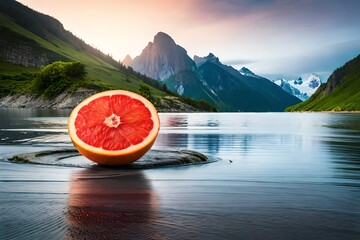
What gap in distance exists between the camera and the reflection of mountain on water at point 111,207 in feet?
20.1

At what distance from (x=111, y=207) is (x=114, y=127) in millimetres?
5936

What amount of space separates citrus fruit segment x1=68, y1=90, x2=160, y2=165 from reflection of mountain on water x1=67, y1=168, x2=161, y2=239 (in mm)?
1489

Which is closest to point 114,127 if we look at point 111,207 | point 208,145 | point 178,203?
point 178,203

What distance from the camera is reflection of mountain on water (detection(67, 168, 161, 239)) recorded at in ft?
20.1

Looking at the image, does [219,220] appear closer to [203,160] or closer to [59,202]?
[59,202]

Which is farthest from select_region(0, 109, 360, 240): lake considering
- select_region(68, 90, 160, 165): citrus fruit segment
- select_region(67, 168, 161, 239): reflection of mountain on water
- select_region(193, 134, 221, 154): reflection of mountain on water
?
select_region(193, 134, 221, 154): reflection of mountain on water

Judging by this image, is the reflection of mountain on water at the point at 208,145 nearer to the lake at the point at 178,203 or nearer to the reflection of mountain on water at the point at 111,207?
the lake at the point at 178,203

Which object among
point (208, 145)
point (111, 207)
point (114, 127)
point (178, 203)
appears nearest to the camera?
point (111, 207)

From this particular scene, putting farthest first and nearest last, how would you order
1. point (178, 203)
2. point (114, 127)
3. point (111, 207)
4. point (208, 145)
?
point (208, 145) → point (114, 127) → point (178, 203) → point (111, 207)

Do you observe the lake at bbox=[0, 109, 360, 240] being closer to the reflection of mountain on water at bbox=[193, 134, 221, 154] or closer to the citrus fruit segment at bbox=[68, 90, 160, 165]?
the citrus fruit segment at bbox=[68, 90, 160, 165]

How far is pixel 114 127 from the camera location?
13.6 meters

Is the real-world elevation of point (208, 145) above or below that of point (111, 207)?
above

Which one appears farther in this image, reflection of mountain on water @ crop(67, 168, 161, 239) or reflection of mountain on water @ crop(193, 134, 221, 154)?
reflection of mountain on water @ crop(193, 134, 221, 154)

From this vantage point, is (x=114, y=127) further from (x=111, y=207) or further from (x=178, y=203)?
(x=111, y=207)
